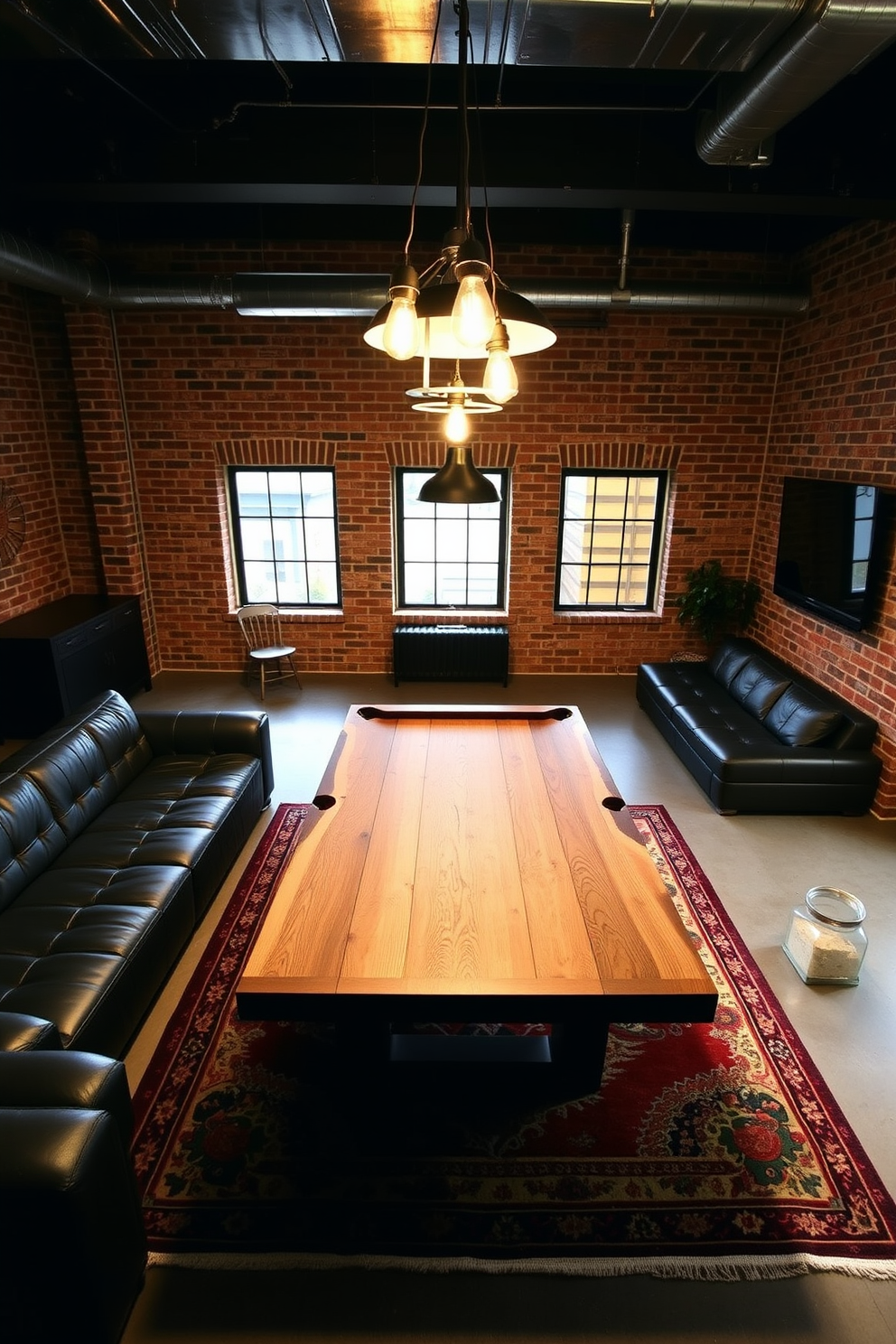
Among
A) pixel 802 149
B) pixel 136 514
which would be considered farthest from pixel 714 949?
pixel 136 514

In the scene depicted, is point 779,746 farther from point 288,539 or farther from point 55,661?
point 55,661

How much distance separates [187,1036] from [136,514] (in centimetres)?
452

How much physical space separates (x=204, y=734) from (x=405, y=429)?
3061mm

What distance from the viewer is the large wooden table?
174 cm

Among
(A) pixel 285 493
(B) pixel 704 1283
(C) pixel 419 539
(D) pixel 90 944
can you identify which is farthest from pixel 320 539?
(B) pixel 704 1283

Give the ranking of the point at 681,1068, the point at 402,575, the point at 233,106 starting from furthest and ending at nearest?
the point at 402,575 < the point at 233,106 < the point at 681,1068

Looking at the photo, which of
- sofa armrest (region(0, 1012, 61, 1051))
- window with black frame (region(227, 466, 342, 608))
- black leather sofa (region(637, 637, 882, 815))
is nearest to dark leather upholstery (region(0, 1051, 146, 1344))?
sofa armrest (region(0, 1012, 61, 1051))

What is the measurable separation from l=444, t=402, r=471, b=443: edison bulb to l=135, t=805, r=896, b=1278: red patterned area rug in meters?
2.14

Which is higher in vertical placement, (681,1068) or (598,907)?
(598,907)

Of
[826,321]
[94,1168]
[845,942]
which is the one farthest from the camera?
[826,321]

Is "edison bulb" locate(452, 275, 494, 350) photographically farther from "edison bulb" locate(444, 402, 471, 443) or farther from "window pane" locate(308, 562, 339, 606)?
"window pane" locate(308, 562, 339, 606)

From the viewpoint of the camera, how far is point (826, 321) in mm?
4715

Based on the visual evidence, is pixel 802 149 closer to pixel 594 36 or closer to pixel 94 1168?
pixel 594 36

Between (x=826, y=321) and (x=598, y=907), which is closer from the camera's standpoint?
(x=598, y=907)
